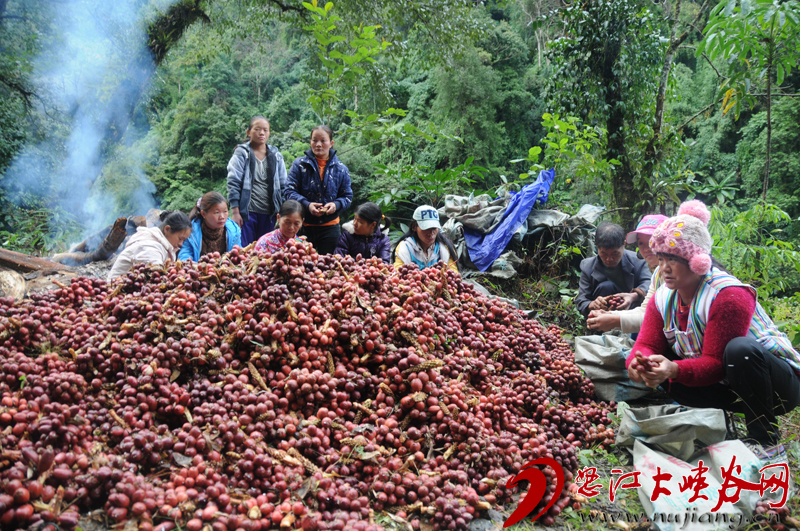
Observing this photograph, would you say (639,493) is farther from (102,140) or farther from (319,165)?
(102,140)

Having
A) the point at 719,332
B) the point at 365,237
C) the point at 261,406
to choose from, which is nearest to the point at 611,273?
the point at 719,332

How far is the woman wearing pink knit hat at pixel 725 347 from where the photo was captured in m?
2.21

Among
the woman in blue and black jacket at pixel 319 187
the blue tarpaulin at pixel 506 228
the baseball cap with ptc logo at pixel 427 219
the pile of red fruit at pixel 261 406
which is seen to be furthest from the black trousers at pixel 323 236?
the pile of red fruit at pixel 261 406

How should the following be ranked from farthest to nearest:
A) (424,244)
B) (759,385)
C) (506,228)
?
1. (506,228)
2. (424,244)
3. (759,385)

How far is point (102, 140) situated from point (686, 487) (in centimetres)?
→ 1213

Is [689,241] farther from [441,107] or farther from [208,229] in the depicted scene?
[441,107]

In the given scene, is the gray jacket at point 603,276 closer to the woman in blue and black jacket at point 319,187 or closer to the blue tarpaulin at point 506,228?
the blue tarpaulin at point 506,228

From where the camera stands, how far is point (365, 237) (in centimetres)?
428

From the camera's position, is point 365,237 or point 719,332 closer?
point 719,332

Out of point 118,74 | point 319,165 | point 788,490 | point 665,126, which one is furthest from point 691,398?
point 118,74

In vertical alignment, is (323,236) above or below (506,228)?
above

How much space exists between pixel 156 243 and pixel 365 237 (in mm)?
1724

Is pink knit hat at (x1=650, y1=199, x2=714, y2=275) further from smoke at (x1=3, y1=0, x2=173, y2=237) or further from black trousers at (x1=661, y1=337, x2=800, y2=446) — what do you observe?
smoke at (x1=3, y1=0, x2=173, y2=237)

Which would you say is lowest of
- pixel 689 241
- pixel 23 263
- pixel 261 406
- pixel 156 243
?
pixel 261 406
